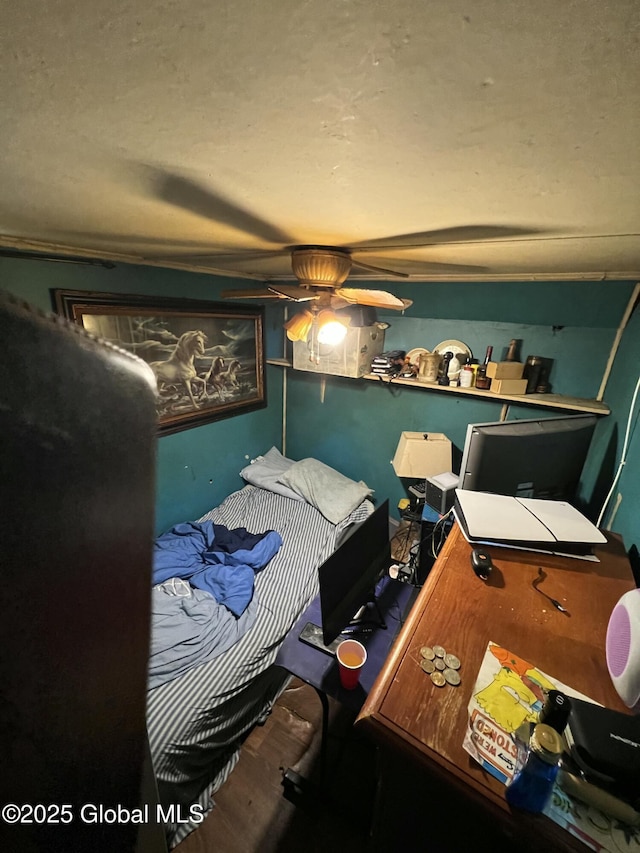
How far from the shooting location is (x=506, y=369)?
77.5 inches

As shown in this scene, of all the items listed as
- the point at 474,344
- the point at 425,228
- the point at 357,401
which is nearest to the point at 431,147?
the point at 425,228

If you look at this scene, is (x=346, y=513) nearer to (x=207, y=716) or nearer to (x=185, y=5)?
(x=207, y=716)

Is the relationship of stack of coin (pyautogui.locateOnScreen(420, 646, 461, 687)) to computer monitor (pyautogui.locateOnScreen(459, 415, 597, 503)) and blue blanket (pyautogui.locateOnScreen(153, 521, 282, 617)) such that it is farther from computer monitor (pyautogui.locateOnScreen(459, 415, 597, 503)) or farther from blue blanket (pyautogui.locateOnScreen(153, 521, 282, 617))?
blue blanket (pyautogui.locateOnScreen(153, 521, 282, 617))

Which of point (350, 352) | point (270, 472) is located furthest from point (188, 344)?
point (270, 472)

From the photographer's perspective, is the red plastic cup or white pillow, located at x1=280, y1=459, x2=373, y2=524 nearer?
the red plastic cup

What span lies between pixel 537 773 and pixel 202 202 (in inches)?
50.3

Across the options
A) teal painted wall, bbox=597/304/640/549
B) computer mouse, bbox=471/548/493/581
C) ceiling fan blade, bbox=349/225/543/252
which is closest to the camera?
ceiling fan blade, bbox=349/225/543/252

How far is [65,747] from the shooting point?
25cm

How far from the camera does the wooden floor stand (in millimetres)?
1343

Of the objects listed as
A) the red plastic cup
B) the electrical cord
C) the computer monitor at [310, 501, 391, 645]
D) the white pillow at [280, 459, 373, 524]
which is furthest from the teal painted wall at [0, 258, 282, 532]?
the electrical cord

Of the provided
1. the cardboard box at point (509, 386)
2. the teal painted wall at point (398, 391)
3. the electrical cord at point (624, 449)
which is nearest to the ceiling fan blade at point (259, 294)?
the teal painted wall at point (398, 391)

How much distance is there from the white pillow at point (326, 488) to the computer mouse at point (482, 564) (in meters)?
1.56

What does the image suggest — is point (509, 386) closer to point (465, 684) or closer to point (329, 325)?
point (329, 325)

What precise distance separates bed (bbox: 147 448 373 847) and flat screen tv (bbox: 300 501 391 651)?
0.53 m
